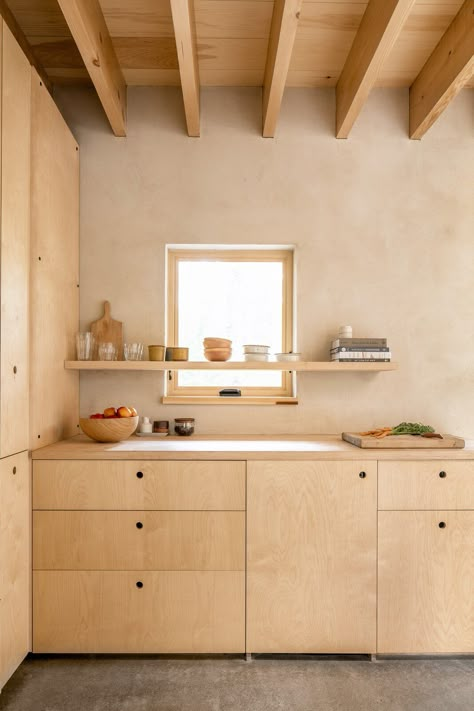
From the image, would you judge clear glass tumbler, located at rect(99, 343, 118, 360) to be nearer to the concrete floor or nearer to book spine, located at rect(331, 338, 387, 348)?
book spine, located at rect(331, 338, 387, 348)

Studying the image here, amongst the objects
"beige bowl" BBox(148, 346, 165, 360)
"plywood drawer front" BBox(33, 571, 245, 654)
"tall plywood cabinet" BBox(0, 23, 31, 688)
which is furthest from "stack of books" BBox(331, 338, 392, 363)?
"tall plywood cabinet" BBox(0, 23, 31, 688)

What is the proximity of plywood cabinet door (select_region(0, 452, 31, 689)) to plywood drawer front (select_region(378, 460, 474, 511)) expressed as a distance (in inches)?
59.5

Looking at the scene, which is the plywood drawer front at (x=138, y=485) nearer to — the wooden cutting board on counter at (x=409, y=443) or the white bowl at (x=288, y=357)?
the wooden cutting board on counter at (x=409, y=443)

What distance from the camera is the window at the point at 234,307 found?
120 inches

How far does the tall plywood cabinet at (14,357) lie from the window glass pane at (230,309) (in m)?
1.04

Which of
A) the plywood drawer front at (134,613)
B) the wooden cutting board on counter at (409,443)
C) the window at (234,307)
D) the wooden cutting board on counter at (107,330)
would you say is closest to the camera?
the plywood drawer front at (134,613)

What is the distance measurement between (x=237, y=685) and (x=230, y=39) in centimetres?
287

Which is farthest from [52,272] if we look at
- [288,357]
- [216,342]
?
[288,357]

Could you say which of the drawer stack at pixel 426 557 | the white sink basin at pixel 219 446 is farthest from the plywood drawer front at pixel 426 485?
the white sink basin at pixel 219 446

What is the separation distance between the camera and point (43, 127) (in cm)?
235

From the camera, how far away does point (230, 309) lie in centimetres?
306

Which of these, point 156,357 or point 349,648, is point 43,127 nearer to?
point 156,357


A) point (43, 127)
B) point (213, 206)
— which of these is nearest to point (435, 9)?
point (213, 206)

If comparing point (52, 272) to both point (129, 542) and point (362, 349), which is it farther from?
point (362, 349)
